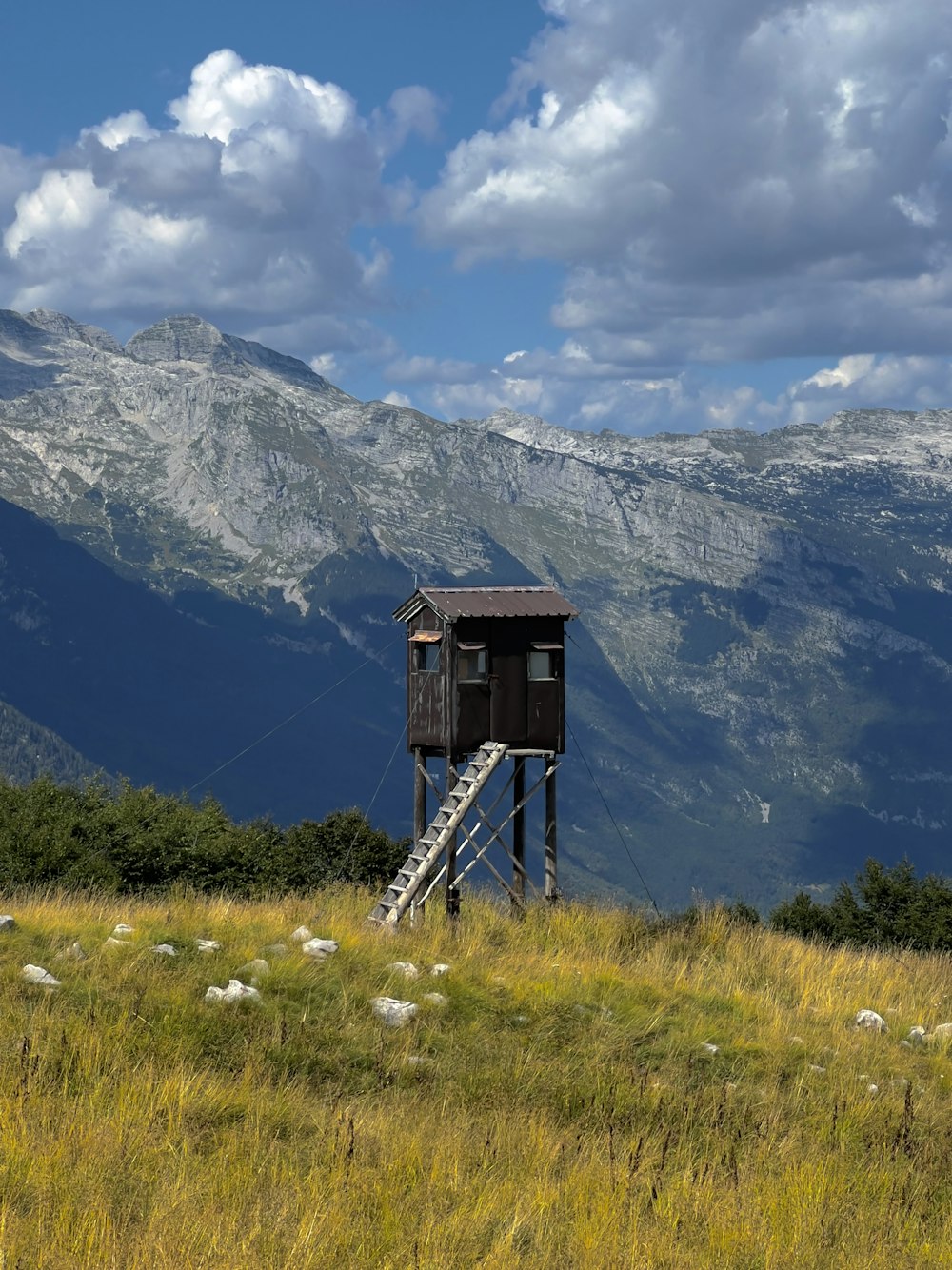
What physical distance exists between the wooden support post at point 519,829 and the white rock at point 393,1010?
562 inches

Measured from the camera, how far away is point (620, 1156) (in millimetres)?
10969

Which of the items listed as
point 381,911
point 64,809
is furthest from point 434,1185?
point 64,809

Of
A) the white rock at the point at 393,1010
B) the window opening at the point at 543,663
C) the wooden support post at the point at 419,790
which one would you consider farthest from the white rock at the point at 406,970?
the window opening at the point at 543,663

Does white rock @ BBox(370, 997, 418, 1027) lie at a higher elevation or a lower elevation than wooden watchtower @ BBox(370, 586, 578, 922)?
lower

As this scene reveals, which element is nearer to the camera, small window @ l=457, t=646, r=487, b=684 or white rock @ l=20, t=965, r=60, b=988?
white rock @ l=20, t=965, r=60, b=988

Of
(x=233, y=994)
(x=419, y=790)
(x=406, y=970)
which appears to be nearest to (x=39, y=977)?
(x=233, y=994)

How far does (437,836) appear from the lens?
2733cm

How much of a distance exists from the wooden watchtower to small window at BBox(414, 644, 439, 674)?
0.02m

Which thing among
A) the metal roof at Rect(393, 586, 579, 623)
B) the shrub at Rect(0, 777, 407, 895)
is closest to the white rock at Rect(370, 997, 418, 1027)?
the shrub at Rect(0, 777, 407, 895)

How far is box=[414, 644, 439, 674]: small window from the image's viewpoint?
31484 mm

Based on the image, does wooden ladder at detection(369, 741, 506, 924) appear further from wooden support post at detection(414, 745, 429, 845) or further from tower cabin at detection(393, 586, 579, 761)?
wooden support post at detection(414, 745, 429, 845)

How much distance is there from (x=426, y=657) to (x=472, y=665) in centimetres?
138

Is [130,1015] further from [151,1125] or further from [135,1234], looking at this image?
[135,1234]

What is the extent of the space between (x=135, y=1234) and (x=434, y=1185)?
2.35 meters
